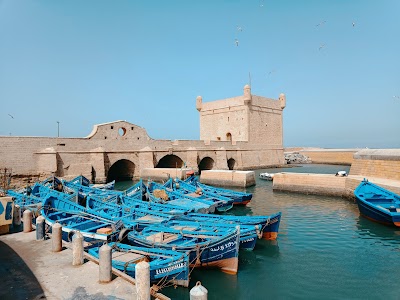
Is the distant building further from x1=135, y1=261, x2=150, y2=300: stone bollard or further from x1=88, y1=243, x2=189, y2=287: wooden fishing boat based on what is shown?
x1=135, y1=261, x2=150, y2=300: stone bollard

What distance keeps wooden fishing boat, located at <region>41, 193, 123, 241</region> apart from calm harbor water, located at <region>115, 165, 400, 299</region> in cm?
322

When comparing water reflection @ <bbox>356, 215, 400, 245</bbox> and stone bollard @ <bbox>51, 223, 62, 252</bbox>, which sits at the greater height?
stone bollard @ <bbox>51, 223, 62, 252</bbox>

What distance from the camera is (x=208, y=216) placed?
1229 cm

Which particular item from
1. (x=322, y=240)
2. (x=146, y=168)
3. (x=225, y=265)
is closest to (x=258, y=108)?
(x=146, y=168)

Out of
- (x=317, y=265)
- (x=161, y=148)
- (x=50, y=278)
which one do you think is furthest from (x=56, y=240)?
(x=161, y=148)

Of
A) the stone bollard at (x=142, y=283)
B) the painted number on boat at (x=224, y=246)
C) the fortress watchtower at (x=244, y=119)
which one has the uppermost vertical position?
the fortress watchtower at (x=244, y=119)

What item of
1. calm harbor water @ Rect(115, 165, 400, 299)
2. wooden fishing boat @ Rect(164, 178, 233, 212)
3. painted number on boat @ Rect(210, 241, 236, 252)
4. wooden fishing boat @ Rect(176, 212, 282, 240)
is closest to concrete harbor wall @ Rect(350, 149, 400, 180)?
calm harbor water @ Rect(115, 165, 400, 299)

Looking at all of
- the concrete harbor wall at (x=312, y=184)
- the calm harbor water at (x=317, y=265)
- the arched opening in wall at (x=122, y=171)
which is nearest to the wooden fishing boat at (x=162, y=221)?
the calm harbor water at (x=317, y=265)

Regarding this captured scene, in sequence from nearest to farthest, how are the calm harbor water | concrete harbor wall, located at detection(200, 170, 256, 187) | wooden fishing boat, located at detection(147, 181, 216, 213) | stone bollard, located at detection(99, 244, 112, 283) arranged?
1. stone bollard, located at detection(99, 244, 112, 283)
2. the calm harbor water
3. wooden fishing boat, located at detection(147, 181, 216, 213)
4. concrete harbor wall, located at detection(200, 170, 256, 187)

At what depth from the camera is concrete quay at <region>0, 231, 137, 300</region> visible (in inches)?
210

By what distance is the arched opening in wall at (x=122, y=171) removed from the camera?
31.4 m

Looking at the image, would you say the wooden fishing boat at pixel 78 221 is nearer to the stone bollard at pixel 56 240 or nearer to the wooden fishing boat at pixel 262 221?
the stone bollard at pixel 56 240

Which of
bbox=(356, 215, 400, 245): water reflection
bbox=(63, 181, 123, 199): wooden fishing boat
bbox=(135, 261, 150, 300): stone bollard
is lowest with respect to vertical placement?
bbox=(356, 215, 400, 245): water reflection

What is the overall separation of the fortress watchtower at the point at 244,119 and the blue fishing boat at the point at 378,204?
89.7 ft
